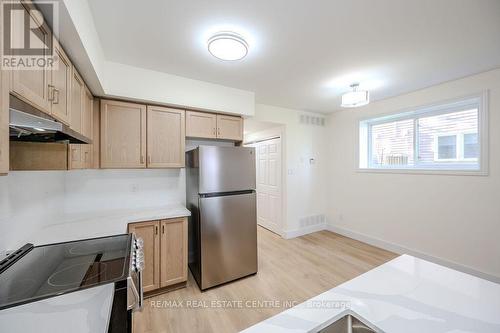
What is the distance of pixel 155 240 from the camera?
6.93 ft

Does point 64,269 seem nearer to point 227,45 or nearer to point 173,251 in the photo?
point 173,251

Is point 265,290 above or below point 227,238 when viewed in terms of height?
below

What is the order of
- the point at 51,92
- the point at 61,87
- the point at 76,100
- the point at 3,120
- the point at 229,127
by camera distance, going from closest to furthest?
the point at 3,120, the point at 51,92, the point at 61,87, the point at 76,100, the point at 229,127

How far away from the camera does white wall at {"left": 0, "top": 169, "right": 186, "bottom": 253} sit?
134cm

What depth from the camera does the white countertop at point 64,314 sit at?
2.39ft

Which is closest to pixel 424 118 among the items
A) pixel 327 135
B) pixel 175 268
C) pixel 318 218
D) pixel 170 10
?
pixel 327 135

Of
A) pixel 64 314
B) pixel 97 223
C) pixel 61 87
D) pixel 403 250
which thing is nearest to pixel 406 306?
pixel 64 314

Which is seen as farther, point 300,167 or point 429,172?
point 300,167

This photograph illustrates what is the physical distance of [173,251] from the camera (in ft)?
7.29

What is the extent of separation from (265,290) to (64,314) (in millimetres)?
1920

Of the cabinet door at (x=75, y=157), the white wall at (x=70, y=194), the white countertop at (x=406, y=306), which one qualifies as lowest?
the white countertop at (x=406, y=306)

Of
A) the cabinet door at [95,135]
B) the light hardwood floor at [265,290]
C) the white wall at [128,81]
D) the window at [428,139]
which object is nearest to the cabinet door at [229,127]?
the white wall at [128,81]

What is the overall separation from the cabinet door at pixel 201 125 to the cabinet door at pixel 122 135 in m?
0.50

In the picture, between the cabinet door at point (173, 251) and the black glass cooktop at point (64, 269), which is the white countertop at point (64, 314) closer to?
the black glass cooktop at point (64, 269)
